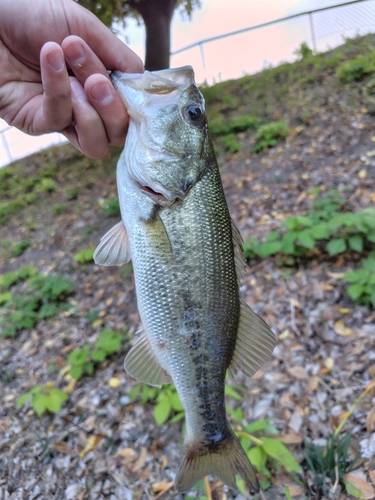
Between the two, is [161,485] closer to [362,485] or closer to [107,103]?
[362,485]

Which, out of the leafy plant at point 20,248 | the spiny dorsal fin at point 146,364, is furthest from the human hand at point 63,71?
the leafy plant at point 20,248

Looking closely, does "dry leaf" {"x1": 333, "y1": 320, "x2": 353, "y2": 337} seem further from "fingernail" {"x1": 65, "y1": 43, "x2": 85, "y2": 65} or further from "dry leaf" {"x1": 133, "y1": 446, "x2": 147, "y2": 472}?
"fingernail" {"x1": 65, "y1": 43, "x2": 85, "y2": 65}

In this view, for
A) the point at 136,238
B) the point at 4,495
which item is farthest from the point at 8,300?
the point at 136,238

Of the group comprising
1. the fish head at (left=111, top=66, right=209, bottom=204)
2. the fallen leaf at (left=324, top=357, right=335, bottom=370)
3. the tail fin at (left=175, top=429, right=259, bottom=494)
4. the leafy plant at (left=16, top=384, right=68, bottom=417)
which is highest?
the fish head at (left=111, top=66, right=209, bottom=204)

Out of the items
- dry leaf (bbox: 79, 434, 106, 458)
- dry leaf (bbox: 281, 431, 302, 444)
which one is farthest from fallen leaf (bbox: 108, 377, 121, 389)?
dry leaf (bbox: 281, 431, 302, 444)

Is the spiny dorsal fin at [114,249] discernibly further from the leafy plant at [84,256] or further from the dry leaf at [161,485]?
the leafy plant at [84,256]

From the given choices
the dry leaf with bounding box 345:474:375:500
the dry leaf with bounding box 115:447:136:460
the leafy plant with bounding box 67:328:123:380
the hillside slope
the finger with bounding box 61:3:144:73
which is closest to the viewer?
the finger with bounding box 61:3:144:73

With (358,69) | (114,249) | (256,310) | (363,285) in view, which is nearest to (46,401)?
(114,249)
